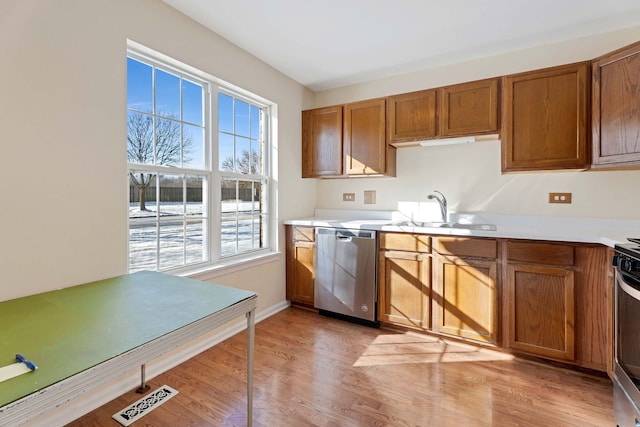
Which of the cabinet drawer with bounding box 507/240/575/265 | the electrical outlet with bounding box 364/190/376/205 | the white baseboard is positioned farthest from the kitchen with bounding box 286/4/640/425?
the white baseboard

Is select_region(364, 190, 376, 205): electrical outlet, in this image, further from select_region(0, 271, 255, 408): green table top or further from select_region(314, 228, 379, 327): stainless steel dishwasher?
select_region(0, 271, 255, 408): green table top

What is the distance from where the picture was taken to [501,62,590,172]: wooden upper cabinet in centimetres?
218

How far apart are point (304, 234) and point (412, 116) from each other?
5.08 ft

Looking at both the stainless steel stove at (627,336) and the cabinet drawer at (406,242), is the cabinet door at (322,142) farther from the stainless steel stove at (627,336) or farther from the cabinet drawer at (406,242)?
the stainless steel stove at (627,336)

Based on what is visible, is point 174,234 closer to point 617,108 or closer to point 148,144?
point 148,144

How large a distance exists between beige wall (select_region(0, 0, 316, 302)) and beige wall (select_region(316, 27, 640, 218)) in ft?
7.10

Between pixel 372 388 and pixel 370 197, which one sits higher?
pixel 370 197

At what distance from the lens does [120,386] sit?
1815mm

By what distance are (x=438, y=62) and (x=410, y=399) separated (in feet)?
9.37

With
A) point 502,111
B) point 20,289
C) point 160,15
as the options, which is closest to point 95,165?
point 20,289

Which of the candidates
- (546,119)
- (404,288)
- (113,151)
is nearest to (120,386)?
(113,151)

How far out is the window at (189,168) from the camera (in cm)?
205

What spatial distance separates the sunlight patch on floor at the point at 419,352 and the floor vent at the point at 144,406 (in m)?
1.23

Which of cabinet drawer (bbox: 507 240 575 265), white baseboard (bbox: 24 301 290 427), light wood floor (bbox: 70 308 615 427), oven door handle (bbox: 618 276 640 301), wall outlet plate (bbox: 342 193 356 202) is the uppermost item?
wall outlet plate (bbox: 342 193 356 202)
